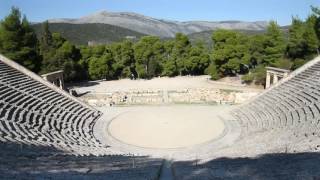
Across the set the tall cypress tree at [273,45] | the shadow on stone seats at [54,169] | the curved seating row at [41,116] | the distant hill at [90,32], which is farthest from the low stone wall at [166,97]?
the distant hill at [90,32]

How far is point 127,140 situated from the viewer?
60.2 feet

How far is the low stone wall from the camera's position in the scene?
27219mm

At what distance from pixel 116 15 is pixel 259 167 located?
145570 mm

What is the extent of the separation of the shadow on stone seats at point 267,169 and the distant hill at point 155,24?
119 m

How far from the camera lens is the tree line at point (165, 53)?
31.2 m

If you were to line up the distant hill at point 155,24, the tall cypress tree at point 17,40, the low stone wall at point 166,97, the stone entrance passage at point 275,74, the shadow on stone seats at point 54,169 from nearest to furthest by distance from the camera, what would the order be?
1. the shadow on stone seats at point 54,169
2. the low stone wall at point 166,97
3. the stone entrance passage at point 275,74
4. the tall cypress tree at point 17,40
5. the distant hill at point 155,24

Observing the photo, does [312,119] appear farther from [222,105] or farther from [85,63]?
[85,63]

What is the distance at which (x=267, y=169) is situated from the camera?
329 inches

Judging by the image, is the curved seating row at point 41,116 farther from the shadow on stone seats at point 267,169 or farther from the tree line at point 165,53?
the tree line at point 165,53

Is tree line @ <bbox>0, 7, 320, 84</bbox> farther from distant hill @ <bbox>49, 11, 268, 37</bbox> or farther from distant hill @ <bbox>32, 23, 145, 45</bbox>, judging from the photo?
distant hill @ <bbox>49, 11, 268, 37</bbox>

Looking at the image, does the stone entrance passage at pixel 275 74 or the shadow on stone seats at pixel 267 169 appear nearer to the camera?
the shadow on stone seats at pixel 267 169

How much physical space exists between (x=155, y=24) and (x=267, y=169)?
13407 centimetres

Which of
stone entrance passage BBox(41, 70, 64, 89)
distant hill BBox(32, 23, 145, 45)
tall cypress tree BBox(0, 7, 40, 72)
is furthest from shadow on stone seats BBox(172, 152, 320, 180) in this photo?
distant hill BBox(32, 23, 145, 45)

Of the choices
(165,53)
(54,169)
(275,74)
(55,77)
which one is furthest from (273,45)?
(54,169)
